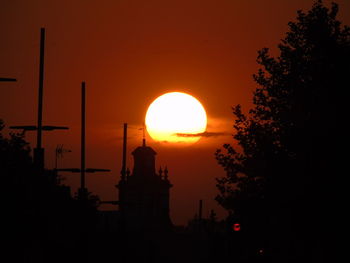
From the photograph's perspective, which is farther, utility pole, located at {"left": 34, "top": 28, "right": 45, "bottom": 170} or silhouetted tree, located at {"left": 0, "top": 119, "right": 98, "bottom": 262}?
utility pole, located at {"left": 34, "top": 28, "right": 45, "bottom": 170}

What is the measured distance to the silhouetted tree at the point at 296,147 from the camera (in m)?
40.4

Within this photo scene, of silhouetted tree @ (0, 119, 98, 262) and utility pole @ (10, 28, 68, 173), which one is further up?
utility pole @ (10, 28, 68, 173)

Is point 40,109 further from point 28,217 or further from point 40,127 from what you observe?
point 28,217

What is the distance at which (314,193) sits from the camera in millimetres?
40219

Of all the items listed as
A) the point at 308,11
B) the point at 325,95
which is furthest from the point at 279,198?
the point at 308,11

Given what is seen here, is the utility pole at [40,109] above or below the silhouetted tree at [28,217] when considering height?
above

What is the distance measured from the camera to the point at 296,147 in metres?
41.4

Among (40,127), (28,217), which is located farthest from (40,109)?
(28,217)

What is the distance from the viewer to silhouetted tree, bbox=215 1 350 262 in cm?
4038

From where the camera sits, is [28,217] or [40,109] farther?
[40,109]

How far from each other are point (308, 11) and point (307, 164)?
773 centimetres

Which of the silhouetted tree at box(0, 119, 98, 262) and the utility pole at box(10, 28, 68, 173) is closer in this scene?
the silhouetted tree at box(0, 119, 98, 262)

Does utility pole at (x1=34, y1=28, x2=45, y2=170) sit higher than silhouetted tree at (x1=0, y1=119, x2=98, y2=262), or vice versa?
utility pole at (x1=34, y1=28, x2=45, y2=170)

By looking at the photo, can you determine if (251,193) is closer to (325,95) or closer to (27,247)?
Result: (325,95)
